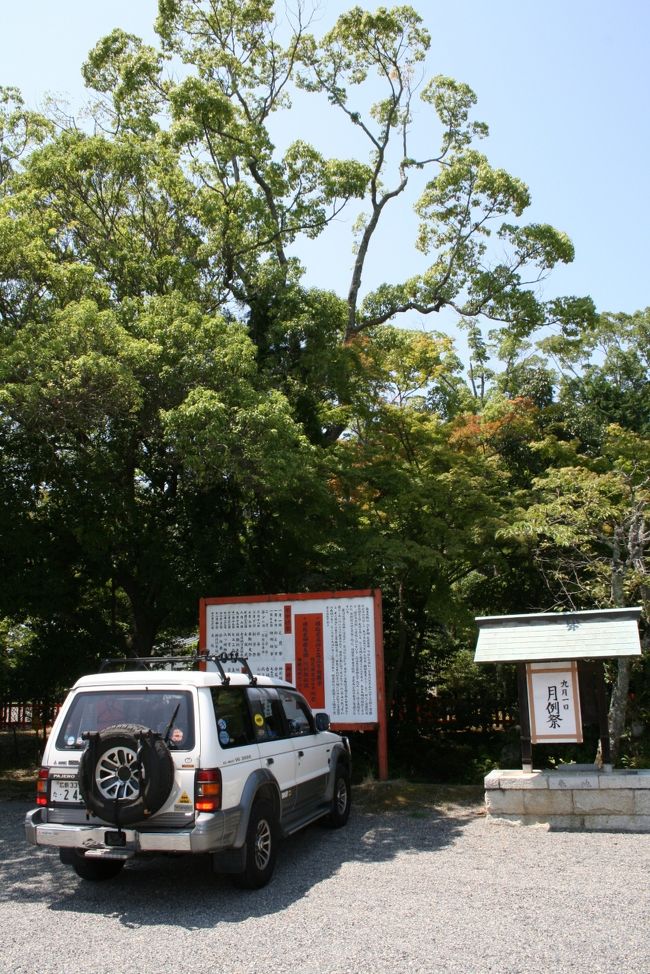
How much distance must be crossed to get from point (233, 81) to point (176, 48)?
5.55 ft

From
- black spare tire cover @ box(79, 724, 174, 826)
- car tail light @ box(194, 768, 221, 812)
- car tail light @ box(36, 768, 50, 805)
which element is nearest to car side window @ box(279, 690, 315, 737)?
car tail light @ box(194, 768, 221, 812)

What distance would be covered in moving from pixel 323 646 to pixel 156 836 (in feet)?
17.1

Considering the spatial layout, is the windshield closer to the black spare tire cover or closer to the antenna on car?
the black spare tire cover

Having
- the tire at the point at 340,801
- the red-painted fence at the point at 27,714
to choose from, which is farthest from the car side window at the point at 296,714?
the red-painted fence at the point at 27,714

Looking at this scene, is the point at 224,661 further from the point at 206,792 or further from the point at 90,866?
the point at 90,866

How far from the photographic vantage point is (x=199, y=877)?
6637 millimetres

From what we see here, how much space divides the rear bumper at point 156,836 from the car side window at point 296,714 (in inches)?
68.1

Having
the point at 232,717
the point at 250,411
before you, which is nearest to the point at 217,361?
the point at 250,411

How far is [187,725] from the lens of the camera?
5938 mm

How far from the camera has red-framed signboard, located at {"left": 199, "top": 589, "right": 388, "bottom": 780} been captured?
10461mm

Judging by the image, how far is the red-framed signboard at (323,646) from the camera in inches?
412

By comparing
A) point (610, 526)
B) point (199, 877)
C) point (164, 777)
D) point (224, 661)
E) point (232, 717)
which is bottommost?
point (199, 877)

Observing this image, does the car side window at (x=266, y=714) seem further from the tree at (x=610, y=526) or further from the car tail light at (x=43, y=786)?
the tree at (x=610, y=526)

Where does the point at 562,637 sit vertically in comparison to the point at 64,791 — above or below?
above
